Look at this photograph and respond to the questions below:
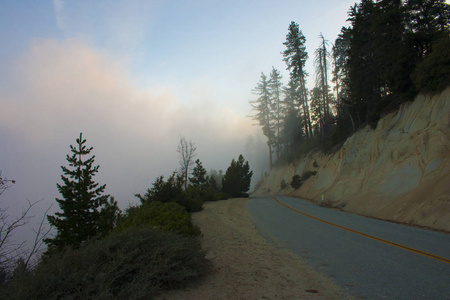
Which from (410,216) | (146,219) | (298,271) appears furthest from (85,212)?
(410,216)

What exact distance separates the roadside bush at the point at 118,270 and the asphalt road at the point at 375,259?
2.90 meters

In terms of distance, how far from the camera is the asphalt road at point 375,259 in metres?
4.30

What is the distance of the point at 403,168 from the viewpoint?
49.4ft

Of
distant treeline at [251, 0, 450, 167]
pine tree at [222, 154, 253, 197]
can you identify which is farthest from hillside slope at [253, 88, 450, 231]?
pine tree at [222, 154, 253, 197]

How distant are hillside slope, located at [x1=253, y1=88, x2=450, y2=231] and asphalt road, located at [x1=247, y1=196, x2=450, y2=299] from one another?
3.11 metres

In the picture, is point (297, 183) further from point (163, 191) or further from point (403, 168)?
point (163, 191)

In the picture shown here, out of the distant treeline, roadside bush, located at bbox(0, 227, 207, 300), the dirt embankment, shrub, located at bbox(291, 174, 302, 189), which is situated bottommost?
the dirt embankment

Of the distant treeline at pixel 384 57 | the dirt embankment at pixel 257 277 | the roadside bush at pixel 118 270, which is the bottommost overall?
the dirt embankment at pixel 257 277

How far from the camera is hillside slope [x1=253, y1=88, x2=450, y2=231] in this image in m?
11.7

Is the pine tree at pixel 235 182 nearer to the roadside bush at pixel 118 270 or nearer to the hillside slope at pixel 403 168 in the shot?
the hillside slope at pixel 403 168

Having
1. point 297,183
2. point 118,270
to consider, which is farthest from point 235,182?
point 118,270

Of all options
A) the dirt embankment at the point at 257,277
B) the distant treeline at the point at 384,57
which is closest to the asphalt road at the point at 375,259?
the dirt embankment at the point at 257,277

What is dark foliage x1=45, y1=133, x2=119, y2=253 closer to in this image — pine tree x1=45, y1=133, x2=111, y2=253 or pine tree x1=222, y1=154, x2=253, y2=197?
pine tree x1=45, y1=133, x2=111, y2=253

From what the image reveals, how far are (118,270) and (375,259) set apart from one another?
5.37m
